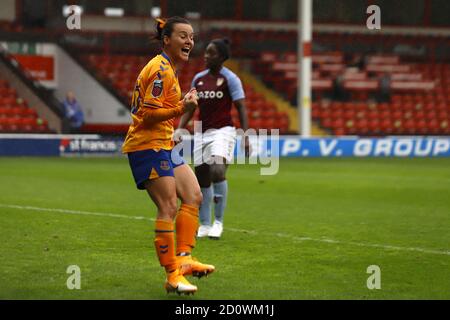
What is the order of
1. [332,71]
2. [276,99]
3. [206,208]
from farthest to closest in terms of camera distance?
1. [332,71]
2. [276,99]
3. [206,208]

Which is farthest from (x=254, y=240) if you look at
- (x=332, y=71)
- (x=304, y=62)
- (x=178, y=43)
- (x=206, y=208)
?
(x=332, y=71)

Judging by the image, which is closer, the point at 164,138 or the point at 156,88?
the point at 156,88

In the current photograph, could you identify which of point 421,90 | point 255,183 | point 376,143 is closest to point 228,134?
point 255,183

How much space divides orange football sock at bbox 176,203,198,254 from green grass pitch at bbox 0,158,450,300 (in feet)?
1.15

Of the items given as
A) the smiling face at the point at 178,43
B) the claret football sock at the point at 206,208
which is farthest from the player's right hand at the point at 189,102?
the claret football sock at the point at 206,208

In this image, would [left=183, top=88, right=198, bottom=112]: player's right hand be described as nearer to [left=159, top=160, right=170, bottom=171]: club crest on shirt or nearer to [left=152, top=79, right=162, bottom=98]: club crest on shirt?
[left=152, top=79, right=162, bottom=98]: club crest on shirt

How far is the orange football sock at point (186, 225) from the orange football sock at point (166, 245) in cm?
33

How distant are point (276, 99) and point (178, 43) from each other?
27299 millimetres

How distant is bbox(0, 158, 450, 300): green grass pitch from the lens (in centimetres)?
721

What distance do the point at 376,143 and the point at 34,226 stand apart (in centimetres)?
1876

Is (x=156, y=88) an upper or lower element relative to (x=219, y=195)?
upper

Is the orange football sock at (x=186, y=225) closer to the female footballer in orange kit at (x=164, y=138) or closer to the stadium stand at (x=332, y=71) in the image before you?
the female footballer in orange kit at (x=164, y=138)

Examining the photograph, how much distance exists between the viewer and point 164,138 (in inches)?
282

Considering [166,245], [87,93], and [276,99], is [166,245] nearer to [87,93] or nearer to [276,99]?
[87,93]
